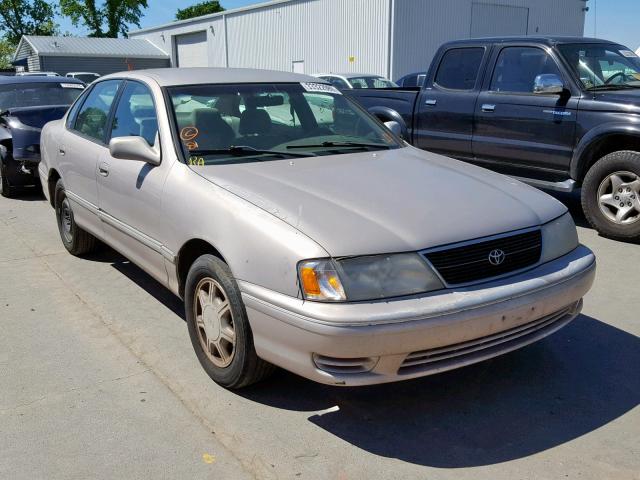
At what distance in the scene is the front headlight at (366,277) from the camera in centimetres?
280

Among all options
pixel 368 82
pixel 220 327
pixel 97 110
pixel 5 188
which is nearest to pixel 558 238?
pixel 220 327

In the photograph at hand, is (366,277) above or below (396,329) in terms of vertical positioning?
above

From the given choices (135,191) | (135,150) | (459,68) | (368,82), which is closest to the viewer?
(135,150)

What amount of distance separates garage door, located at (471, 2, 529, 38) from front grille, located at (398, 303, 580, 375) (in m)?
27.0

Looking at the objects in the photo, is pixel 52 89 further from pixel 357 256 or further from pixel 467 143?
pixel 357 256

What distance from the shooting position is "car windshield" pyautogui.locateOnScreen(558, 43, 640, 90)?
6.62 metres

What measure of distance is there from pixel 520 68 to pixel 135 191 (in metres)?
4.67

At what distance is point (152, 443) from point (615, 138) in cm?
514

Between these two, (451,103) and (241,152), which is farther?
(451,103)

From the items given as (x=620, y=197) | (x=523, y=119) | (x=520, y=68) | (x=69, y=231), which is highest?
(x=520, y=68)

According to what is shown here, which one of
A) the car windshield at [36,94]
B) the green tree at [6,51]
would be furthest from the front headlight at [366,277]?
the green tree at [6,51]

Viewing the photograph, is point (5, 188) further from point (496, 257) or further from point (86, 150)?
point (496, 257)

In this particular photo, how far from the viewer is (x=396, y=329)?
2746 millimetres

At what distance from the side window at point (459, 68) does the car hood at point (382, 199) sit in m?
3.77
